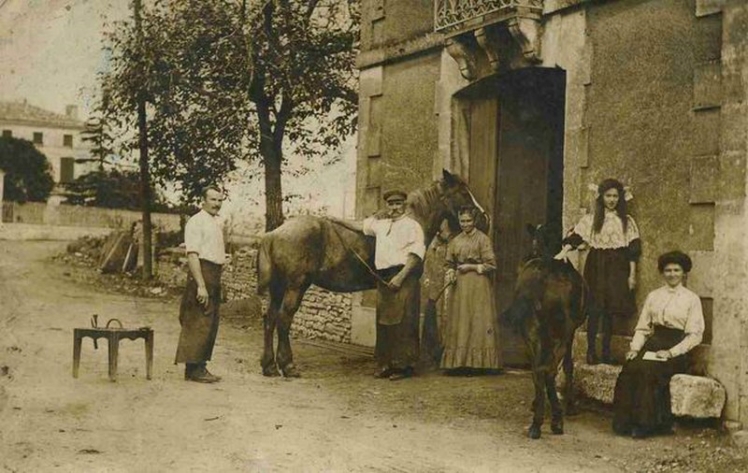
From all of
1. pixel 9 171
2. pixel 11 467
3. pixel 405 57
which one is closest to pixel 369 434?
pixel 11 467

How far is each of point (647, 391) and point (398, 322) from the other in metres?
3.36

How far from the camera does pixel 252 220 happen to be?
19188 mm

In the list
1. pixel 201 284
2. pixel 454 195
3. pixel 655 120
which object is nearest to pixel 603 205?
pixel 655 120

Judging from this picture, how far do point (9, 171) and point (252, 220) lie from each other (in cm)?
846

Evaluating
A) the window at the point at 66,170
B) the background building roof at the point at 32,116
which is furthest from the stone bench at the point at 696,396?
the window at the point at 66,170

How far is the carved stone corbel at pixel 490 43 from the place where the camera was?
9.93m

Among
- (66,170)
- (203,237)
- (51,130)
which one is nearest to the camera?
(203,237)

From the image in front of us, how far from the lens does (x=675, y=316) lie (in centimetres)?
727

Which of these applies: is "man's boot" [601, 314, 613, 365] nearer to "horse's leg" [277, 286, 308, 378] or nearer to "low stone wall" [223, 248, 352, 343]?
"horse's leg" [277, 286, 308, 378]

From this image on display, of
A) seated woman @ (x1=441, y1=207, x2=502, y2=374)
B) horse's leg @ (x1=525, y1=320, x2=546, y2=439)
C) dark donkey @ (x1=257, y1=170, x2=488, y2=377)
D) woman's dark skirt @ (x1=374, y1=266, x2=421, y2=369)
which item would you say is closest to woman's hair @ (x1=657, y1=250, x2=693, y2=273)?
horse's leg @ (x1=525, y1=320, x2=546, y2=439)

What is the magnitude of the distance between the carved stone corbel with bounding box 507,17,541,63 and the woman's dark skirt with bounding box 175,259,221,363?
4051 millimetres

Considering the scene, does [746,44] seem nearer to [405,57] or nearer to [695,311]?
[695,311]

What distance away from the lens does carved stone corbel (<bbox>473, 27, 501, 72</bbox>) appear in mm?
9930

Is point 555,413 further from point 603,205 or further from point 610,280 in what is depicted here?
point 603,205
